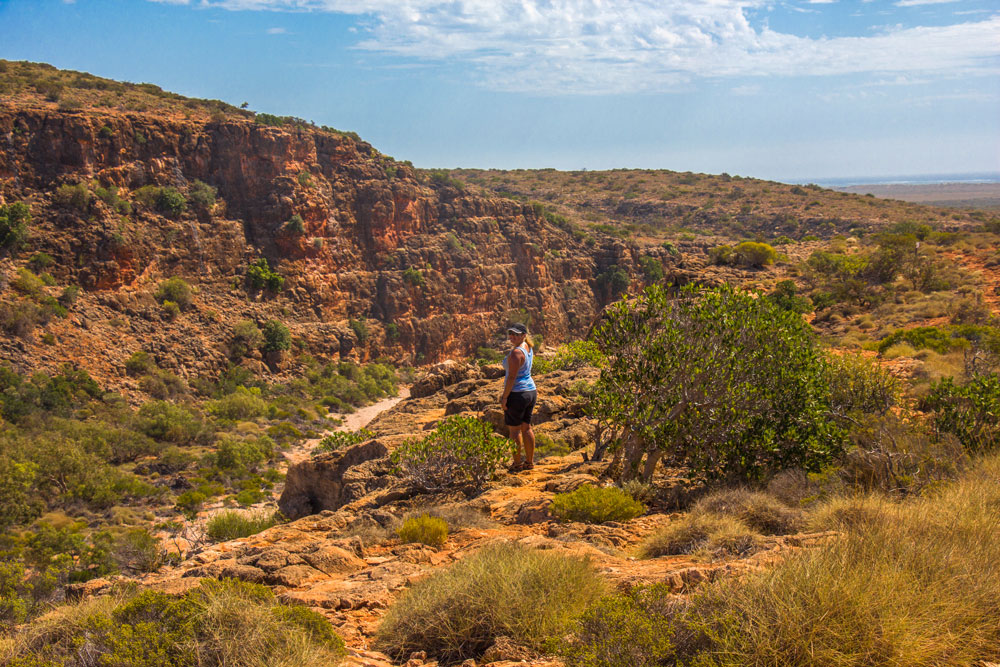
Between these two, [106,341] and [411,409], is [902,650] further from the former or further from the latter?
[106,341]

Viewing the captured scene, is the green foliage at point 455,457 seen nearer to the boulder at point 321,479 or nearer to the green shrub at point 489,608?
the boulder at point 321,479

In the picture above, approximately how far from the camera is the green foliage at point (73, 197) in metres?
26.7

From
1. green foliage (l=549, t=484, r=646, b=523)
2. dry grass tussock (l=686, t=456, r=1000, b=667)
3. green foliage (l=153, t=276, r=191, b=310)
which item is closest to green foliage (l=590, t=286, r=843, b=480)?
green foliage (l=549, t=484, r=646, b=523)

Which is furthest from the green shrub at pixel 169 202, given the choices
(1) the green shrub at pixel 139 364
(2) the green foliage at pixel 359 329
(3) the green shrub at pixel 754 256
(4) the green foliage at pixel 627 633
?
(4) the green foliage at pixel 627 633

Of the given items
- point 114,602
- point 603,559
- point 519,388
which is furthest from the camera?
point 519,388

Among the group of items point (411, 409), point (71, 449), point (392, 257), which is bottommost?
point (71, 449)

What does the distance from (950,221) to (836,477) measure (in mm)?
49902

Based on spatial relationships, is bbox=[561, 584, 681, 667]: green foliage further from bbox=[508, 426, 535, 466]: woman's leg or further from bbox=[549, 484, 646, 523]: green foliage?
bbox=[508, 426, 535, 466]: woman's leg

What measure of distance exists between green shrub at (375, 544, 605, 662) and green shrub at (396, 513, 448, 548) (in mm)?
1946

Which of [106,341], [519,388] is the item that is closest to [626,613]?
[519,388]

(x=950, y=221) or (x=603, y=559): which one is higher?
(x=950, y=221)

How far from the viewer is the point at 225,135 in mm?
33719

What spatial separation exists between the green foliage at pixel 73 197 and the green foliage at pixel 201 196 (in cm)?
507

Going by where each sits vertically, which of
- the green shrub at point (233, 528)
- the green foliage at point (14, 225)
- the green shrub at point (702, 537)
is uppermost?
the green foliage at point (14, 225)
